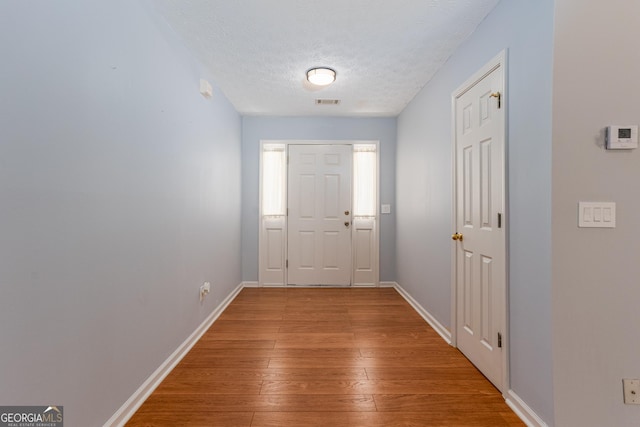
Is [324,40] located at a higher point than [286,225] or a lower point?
higher

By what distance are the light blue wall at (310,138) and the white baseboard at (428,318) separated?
570mm

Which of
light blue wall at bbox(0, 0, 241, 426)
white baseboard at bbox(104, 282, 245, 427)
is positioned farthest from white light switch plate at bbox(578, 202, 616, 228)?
white baseboard at bbox(104, 282, 245, 427)

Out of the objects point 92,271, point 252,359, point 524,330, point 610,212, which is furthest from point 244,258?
point 610,212

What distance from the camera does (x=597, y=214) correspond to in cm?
138

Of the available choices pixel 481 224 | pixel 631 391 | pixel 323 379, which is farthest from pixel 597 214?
pixel 323 379

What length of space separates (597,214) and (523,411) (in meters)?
1.15

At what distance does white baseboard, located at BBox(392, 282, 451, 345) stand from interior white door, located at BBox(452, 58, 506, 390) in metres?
0.18

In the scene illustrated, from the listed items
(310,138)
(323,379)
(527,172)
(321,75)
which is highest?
(321,75)

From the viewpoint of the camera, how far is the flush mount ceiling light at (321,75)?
277 cm

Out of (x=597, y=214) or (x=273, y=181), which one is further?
(x=273, y=181)

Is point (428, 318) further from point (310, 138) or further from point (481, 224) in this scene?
point (310, 138)

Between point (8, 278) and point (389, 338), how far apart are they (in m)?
2.54

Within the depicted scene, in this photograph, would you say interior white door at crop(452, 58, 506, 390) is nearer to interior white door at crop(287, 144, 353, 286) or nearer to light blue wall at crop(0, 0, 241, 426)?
interior white door at crop(287, 144, 353, 286)

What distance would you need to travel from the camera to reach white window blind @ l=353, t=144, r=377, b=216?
4.38 metres
